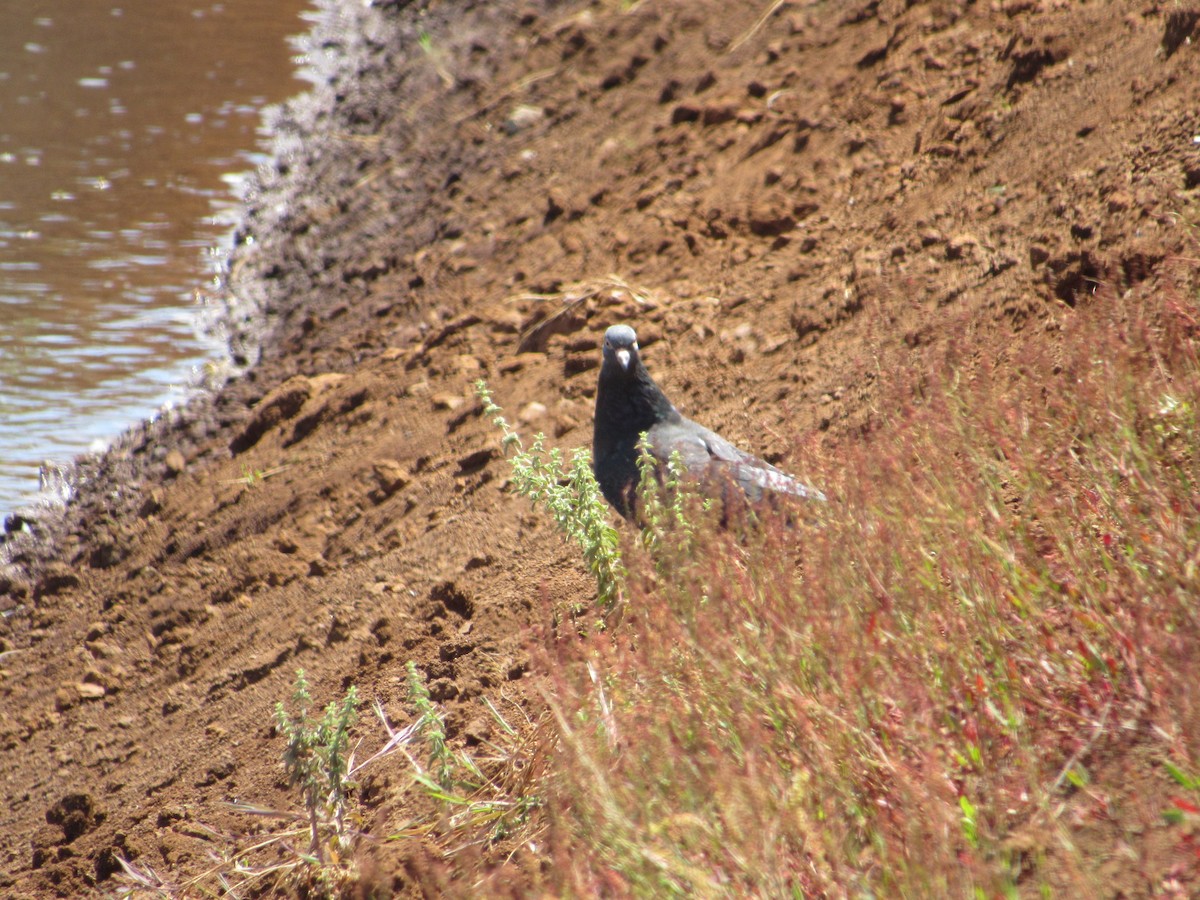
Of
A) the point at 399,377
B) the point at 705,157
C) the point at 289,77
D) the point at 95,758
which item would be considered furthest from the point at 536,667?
the point at 289,77

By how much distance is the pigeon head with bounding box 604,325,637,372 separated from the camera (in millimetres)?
4757

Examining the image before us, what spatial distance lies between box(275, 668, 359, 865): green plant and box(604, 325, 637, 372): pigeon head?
1971 millimetres

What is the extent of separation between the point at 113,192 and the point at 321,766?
8.45 meters

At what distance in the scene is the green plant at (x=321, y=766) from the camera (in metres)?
3.25

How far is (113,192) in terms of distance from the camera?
10.2 m

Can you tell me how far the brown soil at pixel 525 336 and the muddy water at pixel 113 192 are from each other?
72 centimetres

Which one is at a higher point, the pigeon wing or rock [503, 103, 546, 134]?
rock [503, 103, 546, 134]

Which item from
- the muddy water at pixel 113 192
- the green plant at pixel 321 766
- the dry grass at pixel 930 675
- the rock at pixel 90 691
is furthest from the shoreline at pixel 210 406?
the dry grass at pixel 930 675

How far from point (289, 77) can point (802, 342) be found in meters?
9.11

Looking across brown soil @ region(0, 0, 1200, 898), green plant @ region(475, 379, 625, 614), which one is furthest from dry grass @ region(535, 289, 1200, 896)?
brown soil @ region(0, 0, 1200, 898)

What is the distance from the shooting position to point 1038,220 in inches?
200

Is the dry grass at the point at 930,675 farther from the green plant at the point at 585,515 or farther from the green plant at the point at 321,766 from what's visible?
the green plant at the point at 321,766

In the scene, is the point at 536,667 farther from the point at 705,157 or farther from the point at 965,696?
the point at 705,157

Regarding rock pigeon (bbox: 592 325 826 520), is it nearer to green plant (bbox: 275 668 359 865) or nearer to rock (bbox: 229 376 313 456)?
green plant (bbox: 275 668 359 865)
